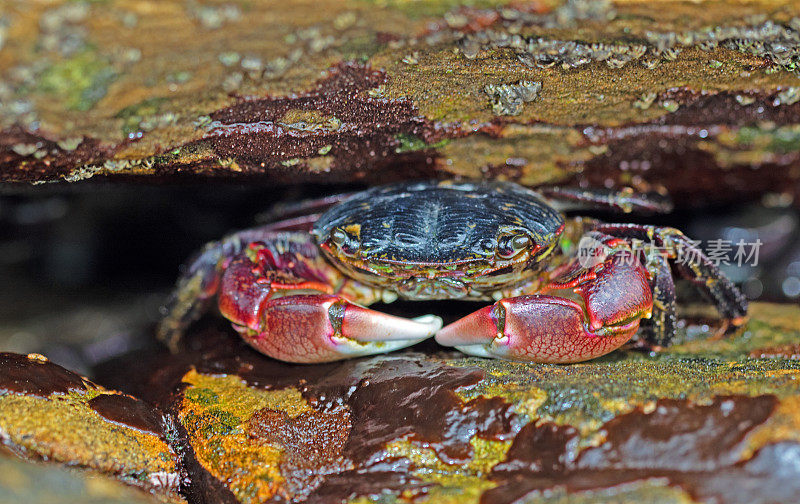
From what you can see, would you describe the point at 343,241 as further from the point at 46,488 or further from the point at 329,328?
the point at 46,488

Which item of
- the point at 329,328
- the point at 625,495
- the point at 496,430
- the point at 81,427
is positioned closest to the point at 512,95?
the point at 329,328

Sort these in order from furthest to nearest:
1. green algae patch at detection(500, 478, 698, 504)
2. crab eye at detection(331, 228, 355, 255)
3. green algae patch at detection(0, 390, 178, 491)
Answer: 1. crab eye at detection(331, 228, 355, 255)
2. green algae patch at detection(0, 390, 178, 491)
3. green algae patch at detection(500, 478, 698, 504)

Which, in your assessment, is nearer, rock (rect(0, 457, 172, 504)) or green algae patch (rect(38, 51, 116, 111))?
rock (rect(0, 457, 172, 504))

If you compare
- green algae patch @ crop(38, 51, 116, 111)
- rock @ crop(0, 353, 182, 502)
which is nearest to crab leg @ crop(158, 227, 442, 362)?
rock @ crop(0, 353, 182, 502)

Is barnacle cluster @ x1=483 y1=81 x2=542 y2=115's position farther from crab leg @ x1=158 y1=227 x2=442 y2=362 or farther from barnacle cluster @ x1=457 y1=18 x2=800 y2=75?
crab leg @ x1=158 y1=227 x2=442 y2=362

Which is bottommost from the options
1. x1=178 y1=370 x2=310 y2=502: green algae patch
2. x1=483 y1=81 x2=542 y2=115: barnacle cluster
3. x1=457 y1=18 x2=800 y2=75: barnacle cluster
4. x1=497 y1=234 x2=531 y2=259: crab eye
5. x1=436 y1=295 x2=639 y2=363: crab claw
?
x1=178 y1=370 x2=310 y2=502: green algae patch

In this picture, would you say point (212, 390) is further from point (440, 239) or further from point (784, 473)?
point (784, 473)

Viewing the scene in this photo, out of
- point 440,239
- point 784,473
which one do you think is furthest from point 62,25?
point 784,473
